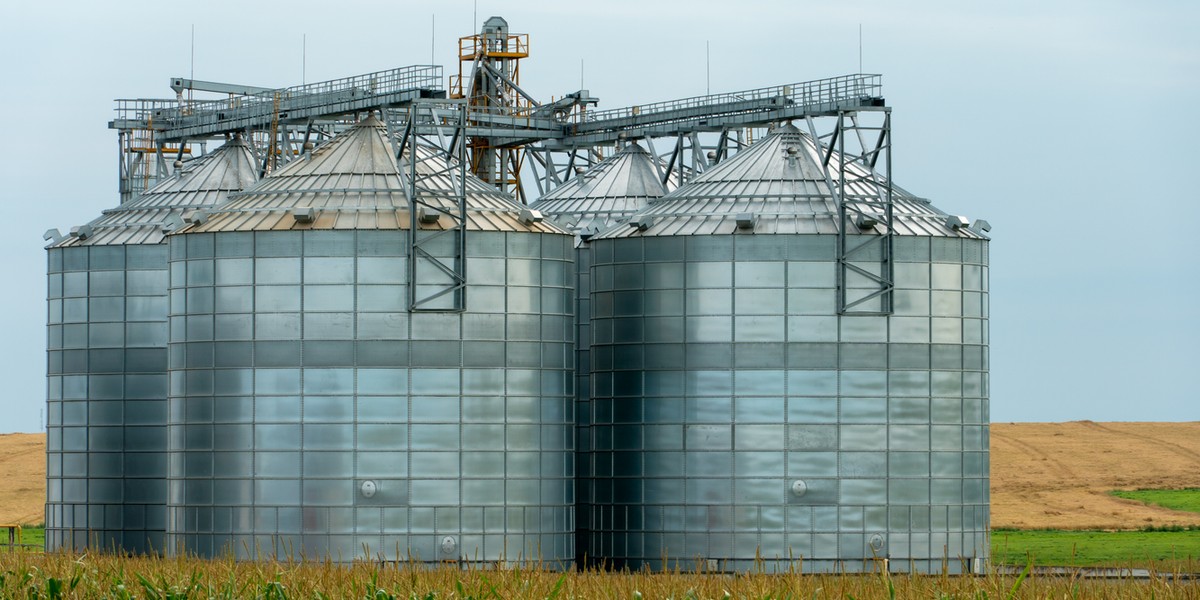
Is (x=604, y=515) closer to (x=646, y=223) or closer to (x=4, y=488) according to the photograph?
(x=646, y=223)

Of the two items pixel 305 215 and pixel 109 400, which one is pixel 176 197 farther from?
pixel 305 215

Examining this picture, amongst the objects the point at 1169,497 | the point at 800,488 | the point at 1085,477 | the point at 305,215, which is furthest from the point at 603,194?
the point at 1085,477

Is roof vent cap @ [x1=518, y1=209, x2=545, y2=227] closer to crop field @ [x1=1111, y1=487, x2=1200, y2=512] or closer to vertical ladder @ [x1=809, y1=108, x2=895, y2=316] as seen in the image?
vertical ladder @ [x1=809, y1=108, x2=895, y2=316]

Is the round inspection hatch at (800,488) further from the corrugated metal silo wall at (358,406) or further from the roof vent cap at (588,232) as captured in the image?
the roof vent cap at (588,232)

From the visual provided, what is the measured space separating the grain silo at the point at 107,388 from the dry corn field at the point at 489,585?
26269 millimetres

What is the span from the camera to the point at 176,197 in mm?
91188

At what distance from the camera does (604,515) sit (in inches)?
3125

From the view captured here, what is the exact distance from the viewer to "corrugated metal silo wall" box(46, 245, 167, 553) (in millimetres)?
84750

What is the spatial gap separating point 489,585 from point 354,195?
2807 cm

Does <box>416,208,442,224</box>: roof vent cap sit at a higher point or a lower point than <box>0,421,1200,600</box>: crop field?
higher

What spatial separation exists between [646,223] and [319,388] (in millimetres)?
14527

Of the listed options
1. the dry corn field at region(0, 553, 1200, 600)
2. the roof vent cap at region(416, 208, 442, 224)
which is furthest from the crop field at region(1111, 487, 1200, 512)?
the dry corn field at region(0, 553, 1200, 600)

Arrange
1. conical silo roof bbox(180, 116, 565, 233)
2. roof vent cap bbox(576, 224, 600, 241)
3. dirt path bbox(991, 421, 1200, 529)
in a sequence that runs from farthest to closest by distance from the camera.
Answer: dirt path bbox(991, 421, 1200, 529)
roof vent cap bbox(576, 224, 600, 241)
conical silo roof bbox(180, 116, 565, 233)

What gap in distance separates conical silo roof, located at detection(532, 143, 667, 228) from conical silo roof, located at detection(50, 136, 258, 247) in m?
13.9
